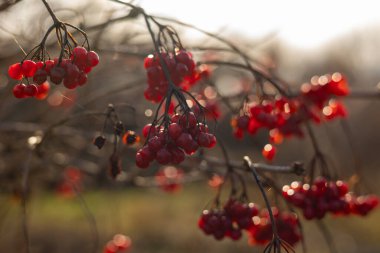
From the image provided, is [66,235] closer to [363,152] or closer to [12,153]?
[12,153]

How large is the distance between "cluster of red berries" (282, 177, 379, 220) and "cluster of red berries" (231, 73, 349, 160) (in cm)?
33

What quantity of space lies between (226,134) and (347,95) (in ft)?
38.8

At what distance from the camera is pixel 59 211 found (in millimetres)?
11094

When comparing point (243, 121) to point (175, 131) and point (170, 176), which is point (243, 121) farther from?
point (170, 176)

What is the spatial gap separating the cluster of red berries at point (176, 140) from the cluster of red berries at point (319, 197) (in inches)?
28.9

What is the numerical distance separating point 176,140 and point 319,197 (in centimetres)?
91

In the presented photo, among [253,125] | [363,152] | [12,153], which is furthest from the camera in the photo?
[363,152]

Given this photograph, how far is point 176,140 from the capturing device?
1398 millimetres

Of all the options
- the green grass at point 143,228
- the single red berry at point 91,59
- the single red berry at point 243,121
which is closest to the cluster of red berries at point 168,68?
the single red berry at point 91,59

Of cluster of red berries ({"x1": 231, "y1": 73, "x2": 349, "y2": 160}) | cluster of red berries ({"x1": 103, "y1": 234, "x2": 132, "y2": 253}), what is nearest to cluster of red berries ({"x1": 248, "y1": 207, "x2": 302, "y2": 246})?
cluster of red berries ({"x1": 231, "y1": 73, "x2": 349, "y2": 160})

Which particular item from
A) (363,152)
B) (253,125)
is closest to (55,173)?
(253,125)

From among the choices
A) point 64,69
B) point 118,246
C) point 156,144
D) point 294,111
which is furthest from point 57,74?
point 118,246

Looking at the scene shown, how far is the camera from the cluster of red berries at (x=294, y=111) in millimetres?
2281

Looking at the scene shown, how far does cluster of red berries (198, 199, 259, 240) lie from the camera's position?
6.38ft
